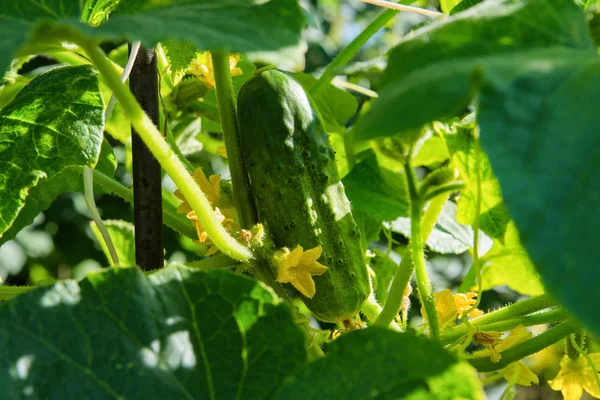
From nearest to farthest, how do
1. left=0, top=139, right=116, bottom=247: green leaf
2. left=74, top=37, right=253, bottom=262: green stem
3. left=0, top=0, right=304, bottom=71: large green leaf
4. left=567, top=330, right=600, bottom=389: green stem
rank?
left=0, top=0, right=304, bottom=71: large green leaf < left=74, top=37, right=253, bottom=262: green stem < left=567, top=330, right=600, bottom=389: green stem < left=0, top=139, right=116, bottom=247: green leaf

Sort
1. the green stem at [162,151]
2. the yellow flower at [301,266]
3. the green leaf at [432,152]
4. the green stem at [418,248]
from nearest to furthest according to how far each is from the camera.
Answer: the green stem at [162,151]
the green stem at [418,248]
the yellow flower at [301,266]
the green leaf at [432,152]

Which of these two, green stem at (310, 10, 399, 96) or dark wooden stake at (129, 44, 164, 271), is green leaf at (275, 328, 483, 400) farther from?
green stem at (310, 10, 399, 96)

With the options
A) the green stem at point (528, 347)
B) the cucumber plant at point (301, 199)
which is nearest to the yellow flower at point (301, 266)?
the cucumber plant at point (301, 199)

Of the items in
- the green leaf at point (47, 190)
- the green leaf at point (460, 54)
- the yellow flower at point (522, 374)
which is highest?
the green leaf at point (460, 54)

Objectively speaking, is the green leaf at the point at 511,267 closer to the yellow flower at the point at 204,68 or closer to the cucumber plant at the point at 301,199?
the cucumber plant at the point at 301,199

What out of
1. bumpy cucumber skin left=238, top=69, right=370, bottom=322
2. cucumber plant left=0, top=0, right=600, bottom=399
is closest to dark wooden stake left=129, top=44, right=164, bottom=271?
cucumber plant left=0, top=0, right=600, bottom=399

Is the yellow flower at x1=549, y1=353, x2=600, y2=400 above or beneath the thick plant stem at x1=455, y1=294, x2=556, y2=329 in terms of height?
beneath
